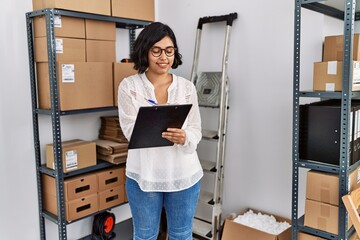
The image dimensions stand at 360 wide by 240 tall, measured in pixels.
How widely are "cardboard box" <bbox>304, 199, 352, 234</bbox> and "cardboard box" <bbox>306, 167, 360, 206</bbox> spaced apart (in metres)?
0.03

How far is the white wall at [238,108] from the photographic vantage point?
2.28m

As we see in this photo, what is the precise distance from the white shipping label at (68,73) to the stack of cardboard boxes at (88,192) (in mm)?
642

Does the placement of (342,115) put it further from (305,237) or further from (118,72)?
(118,72)

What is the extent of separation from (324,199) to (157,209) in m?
0.85

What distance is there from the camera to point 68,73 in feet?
7.18

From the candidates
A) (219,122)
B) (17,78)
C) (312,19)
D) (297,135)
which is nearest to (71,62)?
(17,78)

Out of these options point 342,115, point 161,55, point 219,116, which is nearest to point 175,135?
point 161,55

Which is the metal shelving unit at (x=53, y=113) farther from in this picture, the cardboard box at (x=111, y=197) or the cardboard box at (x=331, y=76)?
the cardboard box at (x=331, y=76)

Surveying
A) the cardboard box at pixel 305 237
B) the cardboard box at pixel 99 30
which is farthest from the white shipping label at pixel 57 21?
the cardboard box at pixel 305 237

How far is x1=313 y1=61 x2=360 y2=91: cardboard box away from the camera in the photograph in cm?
173

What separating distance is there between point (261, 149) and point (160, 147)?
1.16 meters

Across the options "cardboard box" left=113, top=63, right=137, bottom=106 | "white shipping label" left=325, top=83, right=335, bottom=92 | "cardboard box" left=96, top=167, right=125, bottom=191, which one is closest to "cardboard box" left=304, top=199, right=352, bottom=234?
"white shipping label" left=325, top=83, right=335, bottom=92

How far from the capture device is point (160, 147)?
170 cm

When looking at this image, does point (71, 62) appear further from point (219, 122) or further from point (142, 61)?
point (219, 122)
